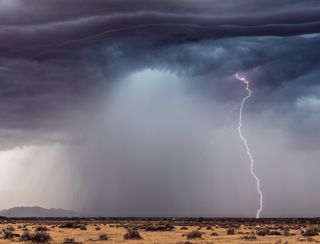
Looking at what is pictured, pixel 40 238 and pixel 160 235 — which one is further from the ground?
pixel 160 235

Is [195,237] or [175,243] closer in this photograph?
[175,243]

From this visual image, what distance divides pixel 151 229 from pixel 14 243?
90.7 ft

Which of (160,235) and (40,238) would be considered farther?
(160,235)

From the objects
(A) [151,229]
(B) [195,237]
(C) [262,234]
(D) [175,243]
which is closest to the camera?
(D) [175,243]

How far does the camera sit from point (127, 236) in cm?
4931

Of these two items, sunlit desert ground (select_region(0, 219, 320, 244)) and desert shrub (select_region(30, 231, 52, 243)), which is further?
sunlit desert ground (select_region(0, 219, 320, 244))

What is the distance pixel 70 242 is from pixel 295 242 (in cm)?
1857

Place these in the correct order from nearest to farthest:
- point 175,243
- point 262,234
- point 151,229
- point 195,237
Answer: point 175,243
point 195,237
point 262,234
point 151,229

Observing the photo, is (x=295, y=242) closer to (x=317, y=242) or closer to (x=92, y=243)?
(x=317, y=242)

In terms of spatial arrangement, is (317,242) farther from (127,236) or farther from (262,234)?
(127,236)

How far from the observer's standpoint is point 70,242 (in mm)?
42719

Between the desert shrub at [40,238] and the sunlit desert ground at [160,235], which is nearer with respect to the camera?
the desert shrub at [40,238]

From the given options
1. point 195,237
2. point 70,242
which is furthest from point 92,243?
point 195,237

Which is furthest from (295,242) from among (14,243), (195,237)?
(14,243)
